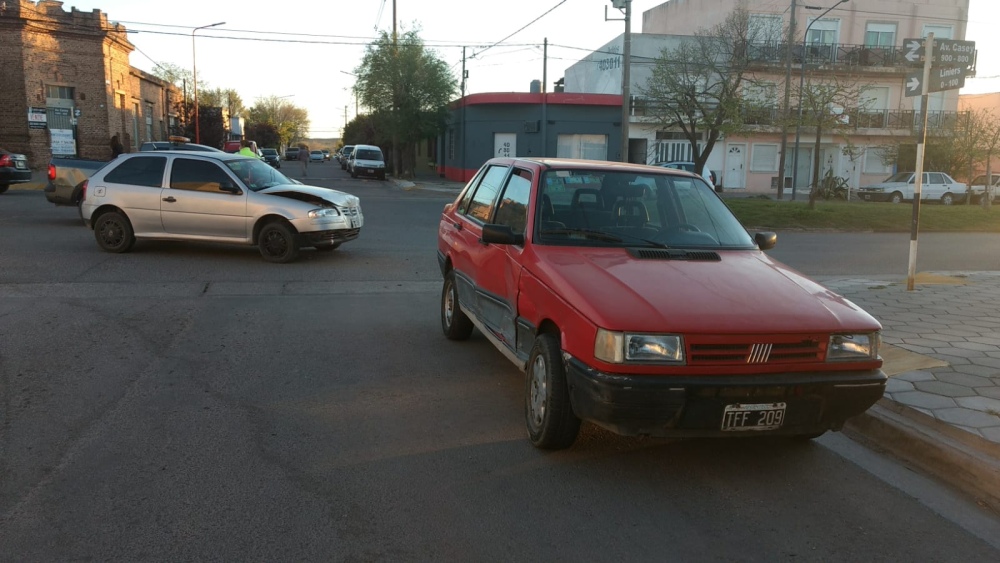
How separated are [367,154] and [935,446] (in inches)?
1519

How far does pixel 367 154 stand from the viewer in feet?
135

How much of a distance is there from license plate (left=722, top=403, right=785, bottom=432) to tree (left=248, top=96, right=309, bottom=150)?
9702 centimetres

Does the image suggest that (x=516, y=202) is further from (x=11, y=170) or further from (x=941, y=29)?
(x=941, y=29)

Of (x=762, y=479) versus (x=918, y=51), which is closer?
(x=762, y=479)

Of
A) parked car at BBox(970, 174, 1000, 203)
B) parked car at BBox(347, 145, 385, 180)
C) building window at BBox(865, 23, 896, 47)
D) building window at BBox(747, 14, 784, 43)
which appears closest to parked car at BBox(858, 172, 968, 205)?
parked car at BBox(970, 174, 1000, 203)

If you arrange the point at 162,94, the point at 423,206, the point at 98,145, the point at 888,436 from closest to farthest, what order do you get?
the point at 888,436 → the point at 423,206 → the point at 98,145 → the point at 162,94

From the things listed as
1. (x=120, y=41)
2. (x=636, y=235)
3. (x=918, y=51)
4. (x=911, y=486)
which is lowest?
(x=911, y=486)

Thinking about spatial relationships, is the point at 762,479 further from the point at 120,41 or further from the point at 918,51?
the point at 120,41

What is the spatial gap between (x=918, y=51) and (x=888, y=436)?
606 cm

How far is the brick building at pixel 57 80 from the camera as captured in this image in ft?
112

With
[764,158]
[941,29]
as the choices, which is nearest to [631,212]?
[764,158]

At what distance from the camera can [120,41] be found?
38.8 metres

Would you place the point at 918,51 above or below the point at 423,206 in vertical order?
above

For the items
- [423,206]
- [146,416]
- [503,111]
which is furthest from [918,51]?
[503,111]
